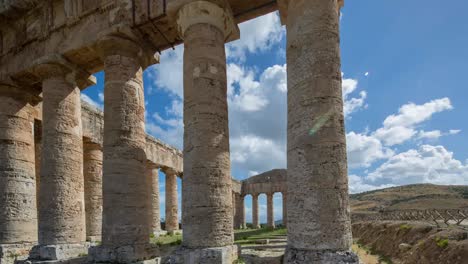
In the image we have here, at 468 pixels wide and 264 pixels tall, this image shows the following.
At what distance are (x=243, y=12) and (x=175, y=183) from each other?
2014 cm

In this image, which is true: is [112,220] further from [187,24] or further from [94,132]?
[94,132]

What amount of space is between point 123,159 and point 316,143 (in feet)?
19.6

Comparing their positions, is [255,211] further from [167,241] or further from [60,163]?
[60,163]

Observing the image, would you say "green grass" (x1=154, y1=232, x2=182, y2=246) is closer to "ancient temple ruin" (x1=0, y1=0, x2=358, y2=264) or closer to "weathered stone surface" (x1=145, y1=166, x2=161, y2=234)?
"weathered stone surface" (x1=145, y1=166, x2=161, y2=234)

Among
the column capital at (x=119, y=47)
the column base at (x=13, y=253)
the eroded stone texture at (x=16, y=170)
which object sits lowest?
the column base at (x=13, y=253)

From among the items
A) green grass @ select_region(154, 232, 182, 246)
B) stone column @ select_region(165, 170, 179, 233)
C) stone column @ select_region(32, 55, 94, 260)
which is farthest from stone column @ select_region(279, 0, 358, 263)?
stone column @ select_region(165, 170, 179, 233)

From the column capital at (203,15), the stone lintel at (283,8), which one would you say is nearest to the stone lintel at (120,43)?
the column capital at (203,15)

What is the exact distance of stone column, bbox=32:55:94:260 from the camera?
1122 cm

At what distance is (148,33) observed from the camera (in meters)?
11.1

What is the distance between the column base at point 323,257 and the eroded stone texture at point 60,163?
8056mm

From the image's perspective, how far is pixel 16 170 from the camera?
12.7 metres

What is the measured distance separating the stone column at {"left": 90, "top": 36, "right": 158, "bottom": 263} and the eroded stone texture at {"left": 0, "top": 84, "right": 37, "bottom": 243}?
15.1 feet

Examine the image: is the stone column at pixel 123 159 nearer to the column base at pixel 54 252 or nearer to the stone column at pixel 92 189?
the column base at pixel 54 252

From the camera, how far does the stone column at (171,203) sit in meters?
27.3
